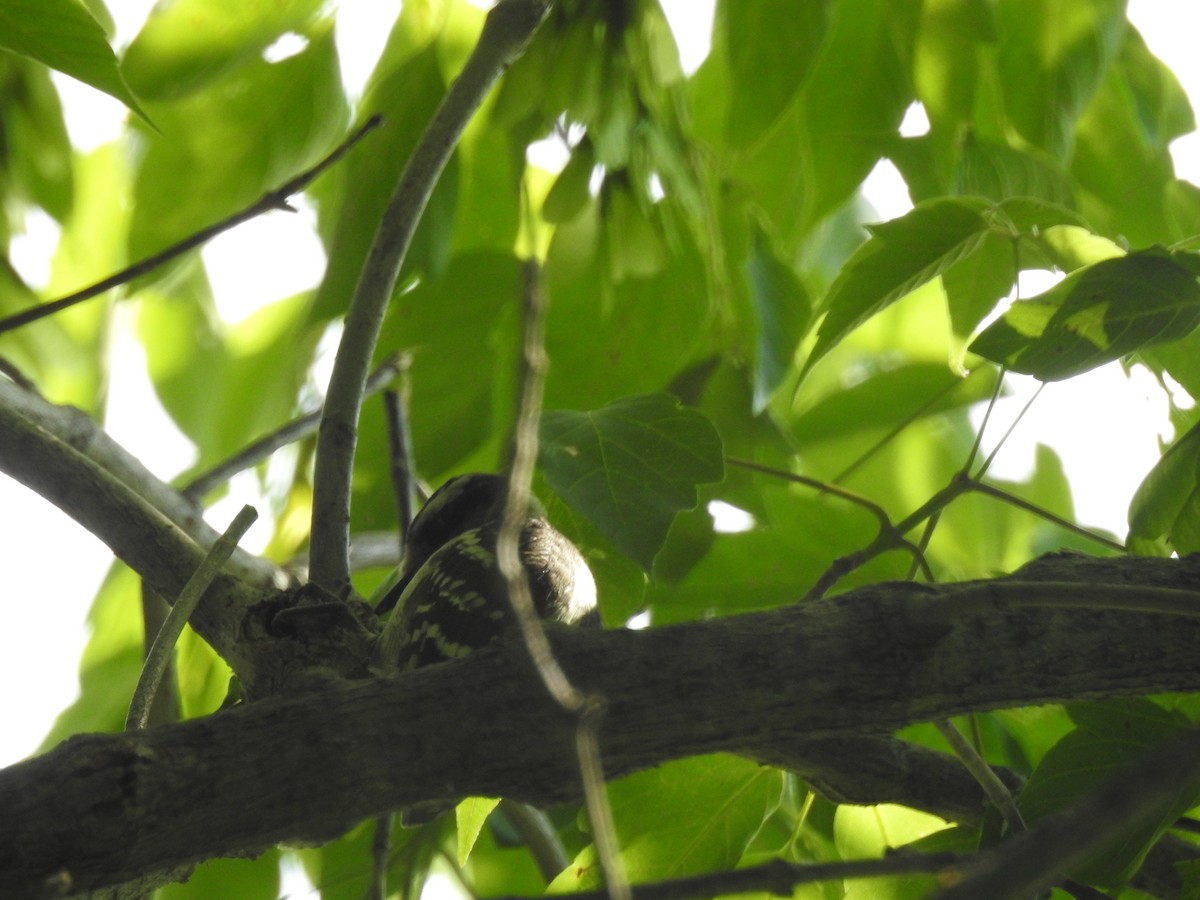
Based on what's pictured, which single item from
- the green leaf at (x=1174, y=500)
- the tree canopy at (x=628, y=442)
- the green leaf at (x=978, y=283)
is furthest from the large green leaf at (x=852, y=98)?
the green leaf at (x=1174, y=500)

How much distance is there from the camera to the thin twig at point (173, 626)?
104 cm

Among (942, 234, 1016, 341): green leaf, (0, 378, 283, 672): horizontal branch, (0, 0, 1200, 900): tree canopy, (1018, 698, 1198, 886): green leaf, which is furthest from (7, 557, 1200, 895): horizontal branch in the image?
(942, 234, 1016, 341): green leaf

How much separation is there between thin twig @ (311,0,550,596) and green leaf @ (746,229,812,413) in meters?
0.54

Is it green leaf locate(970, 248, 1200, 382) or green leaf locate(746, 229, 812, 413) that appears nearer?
green leaf locate(970, 248, 1200, 382)

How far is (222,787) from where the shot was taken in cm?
86

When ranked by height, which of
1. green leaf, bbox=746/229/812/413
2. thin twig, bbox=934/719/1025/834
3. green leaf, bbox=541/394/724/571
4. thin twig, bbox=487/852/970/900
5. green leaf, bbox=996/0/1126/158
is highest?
green leaf, bbox=996/0/1126/158

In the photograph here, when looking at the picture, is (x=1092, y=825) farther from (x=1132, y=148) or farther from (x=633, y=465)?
(x=1132, y=148)

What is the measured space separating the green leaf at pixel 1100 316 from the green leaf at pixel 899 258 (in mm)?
145

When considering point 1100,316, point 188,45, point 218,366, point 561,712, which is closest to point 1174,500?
point 1100,316

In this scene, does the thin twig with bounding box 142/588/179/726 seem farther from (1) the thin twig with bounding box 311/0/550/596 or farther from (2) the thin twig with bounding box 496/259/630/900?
(2) the thin twig with bounding box 496/259/630/900

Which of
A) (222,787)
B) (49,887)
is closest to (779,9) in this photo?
(222,787)

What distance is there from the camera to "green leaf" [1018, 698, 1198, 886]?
111 cm

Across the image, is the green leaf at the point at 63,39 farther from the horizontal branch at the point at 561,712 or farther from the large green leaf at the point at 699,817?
the large green leaf at the point at 699,817

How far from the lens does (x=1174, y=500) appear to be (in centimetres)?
116
